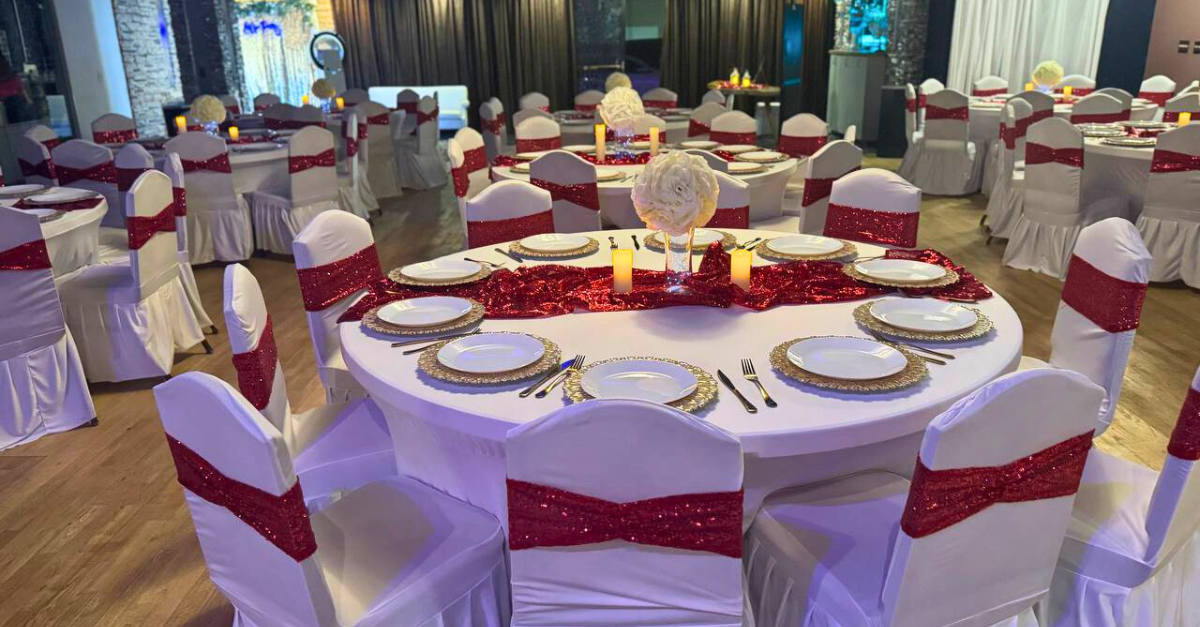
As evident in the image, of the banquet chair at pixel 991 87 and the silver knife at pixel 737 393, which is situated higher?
the banquet chair at pixel 991 87

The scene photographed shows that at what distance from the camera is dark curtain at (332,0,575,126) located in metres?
10.9

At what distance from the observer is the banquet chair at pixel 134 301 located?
11.3ft

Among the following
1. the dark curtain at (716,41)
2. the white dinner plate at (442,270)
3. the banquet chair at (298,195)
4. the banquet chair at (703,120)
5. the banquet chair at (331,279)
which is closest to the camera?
the white dinner plate at (442,270)

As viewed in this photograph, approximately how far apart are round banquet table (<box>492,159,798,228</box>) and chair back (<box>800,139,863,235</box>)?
0.29m

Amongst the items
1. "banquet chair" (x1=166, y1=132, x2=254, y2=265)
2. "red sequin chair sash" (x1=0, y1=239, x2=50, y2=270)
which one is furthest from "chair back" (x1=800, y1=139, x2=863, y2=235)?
"banquet chair" (x1=166, y1=132, x2=254, y2=265)

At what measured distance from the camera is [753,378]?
162 cm

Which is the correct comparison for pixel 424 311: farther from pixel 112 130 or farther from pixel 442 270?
pixel 112 130

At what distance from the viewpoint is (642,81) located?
459 inches

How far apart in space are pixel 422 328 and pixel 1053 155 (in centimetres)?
414

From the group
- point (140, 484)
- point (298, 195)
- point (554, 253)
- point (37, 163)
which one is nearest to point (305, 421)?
point (554, 253)

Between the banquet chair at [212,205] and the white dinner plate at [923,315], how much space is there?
4503 mm

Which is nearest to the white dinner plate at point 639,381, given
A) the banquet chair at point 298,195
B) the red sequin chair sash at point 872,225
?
the red sequin chair sash at point 872,225

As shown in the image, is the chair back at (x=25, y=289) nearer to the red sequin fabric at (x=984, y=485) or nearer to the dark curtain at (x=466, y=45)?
the red sequin fabric at (x=984, y=485)

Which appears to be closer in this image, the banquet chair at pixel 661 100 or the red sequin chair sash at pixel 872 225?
the red sequin chair sash at pixel 872 225
